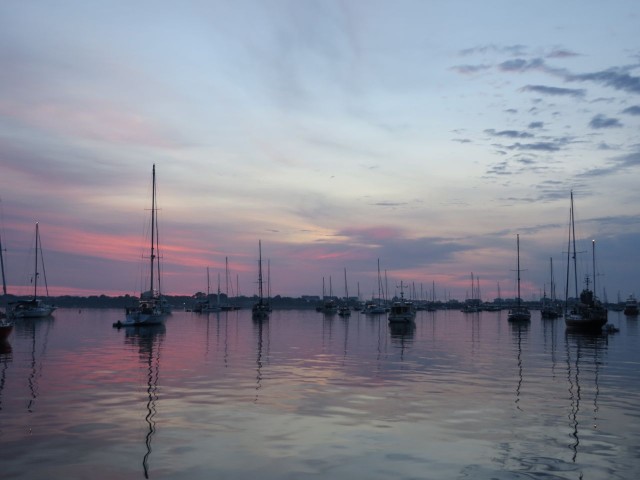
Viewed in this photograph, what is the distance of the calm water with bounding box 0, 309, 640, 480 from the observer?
14523 mm

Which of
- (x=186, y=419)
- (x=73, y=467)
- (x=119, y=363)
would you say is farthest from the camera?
(x=119, y=363)

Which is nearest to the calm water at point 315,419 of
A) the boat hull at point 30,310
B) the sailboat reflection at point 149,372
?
the sailboat reflection at point 149,372

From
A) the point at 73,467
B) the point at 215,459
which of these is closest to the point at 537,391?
the point at 215,459

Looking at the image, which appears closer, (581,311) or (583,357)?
(583,357)

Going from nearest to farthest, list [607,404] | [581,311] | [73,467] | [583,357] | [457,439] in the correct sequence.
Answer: [73,467]
[457,439]
[607,404]
[583,357]
[581,311]

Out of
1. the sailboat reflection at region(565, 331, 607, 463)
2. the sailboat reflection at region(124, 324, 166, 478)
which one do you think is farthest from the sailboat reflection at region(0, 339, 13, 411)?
the sailboat reflection at region(565, 331, 607, 463)

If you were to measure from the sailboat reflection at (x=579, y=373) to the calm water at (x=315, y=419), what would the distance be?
11cm

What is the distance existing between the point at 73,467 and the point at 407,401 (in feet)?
43.4

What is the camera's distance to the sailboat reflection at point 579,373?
64.1ft

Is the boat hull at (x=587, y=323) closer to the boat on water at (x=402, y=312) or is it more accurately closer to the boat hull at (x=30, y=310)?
the boat on water at (x=402, y=312)

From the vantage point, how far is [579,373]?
110 feet

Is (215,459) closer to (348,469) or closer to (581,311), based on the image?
(348,469)

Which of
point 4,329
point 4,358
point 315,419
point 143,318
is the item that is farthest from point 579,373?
point 143,318

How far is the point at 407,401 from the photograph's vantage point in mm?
23562
